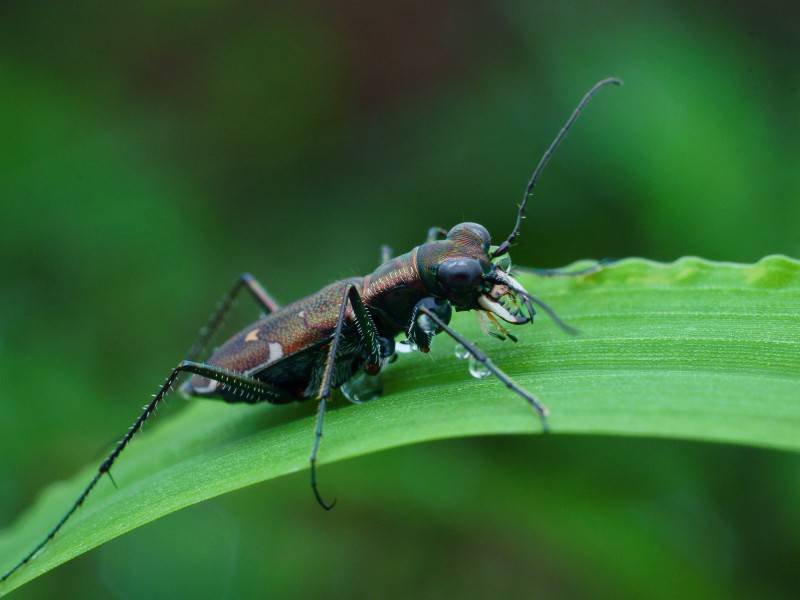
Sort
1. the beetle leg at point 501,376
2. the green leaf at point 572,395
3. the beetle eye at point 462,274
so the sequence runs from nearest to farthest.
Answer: the green leaf at point 572,395, the beetle leg at point 501,376, the beetle eye at point 462,274

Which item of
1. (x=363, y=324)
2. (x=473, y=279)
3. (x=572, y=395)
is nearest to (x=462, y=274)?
(x=473, y=279)

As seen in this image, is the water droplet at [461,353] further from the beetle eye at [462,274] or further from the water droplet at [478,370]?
the beetle eye at [462,274]

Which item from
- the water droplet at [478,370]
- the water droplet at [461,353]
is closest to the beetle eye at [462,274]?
the water droplet at [461,353]

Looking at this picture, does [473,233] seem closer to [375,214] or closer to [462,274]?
[462,274]

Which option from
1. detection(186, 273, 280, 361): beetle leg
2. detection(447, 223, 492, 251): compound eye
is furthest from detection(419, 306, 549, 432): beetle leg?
detection(186, 273, 280, 361): beetle leg

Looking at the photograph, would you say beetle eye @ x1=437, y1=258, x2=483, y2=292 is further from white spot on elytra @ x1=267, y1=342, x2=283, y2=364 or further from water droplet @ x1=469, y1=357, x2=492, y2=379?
white spot on elytra @ x1=267, y1=342, x2=283, y2=364

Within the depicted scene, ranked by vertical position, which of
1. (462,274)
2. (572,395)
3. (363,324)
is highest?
(462,274)
